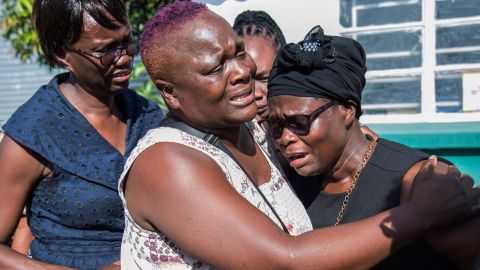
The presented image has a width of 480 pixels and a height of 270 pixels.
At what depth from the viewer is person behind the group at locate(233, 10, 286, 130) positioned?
309 centimetres

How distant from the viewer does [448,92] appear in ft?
16.2

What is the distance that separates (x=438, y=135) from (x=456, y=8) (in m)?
1.05

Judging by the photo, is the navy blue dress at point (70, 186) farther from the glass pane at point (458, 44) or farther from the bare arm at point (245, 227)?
the glass pane at point (458, 44)

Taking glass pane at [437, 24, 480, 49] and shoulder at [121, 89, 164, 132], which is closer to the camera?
shoulder at [121, 89, 164, 132]

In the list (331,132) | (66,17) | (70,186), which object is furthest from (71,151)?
(331,132)

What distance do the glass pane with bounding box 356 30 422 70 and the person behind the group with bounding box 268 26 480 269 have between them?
2641mm

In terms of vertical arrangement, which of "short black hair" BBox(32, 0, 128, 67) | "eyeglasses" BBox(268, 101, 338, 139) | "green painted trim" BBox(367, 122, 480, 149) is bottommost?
"green painted trim" BBox(367, 122, 480, 149)

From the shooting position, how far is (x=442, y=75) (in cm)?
496

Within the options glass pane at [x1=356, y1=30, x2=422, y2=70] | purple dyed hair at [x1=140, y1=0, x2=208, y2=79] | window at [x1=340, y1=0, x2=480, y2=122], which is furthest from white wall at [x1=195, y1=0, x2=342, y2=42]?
purple dyed hair at [x1=140, y1=0, x2=208, y2=79]

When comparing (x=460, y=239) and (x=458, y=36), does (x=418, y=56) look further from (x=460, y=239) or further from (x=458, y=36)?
(x=460, y=239)

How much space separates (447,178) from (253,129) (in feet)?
3.02

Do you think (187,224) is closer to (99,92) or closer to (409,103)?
(99,92)

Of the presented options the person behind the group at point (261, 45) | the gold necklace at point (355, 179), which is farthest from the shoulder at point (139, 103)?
the gold necklace at point (355, 179)

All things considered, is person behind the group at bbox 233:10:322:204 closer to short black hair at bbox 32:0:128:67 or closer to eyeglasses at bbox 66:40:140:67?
eyeglasses at bbox 66:40:140:67
